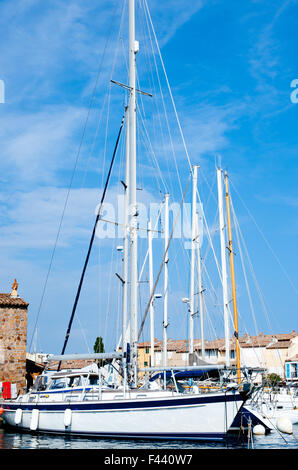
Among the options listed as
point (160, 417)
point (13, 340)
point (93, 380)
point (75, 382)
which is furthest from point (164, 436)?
point (13, 340)

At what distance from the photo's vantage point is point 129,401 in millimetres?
20391

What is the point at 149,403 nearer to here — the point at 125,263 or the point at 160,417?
the point at 160,417

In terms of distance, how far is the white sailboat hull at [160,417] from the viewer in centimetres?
1964

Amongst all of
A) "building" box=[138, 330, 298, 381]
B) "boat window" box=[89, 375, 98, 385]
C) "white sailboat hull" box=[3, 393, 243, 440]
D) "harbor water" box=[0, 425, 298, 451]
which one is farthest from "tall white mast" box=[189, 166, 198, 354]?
"building" box=[138, 330, 298, 381]

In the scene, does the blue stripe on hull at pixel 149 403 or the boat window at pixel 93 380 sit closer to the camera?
the blue stripe on hull at pixel 149 403

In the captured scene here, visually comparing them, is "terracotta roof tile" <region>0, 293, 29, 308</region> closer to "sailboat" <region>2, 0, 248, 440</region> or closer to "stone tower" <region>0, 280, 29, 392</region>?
"stone tower" <region>0, 280, 29, 392</region>

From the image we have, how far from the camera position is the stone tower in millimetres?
36781

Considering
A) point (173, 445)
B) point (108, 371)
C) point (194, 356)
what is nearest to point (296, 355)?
point (194, 356)

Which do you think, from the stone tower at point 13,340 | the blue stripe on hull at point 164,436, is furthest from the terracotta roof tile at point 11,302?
the blue stripe on hull at point 164,436

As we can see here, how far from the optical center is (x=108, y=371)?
24.8 meters

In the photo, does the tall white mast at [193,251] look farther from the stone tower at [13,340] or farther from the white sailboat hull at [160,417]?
the white sailboat hull at [160,417]
